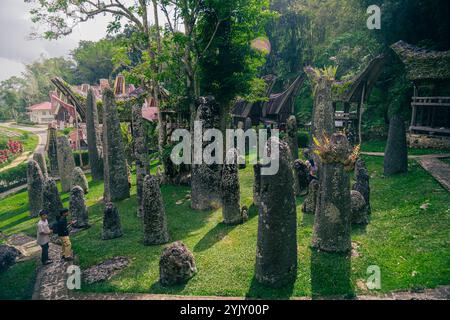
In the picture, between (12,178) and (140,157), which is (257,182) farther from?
(12,178)

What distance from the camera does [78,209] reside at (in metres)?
15.0

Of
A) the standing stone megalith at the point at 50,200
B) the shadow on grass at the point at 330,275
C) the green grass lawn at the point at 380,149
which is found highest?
the green grass lawn at the point at 380,149

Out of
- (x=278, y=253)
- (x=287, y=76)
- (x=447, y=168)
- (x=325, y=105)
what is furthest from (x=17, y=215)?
(x=287, y=76)

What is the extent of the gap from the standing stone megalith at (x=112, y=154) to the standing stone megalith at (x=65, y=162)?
5564 millimetres

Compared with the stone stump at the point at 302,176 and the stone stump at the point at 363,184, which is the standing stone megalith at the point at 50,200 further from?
the stone stump at the point at 363,184

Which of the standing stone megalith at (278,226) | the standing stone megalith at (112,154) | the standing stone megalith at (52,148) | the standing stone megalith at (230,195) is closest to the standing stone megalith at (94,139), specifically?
the standing stone megalith at (52,148)

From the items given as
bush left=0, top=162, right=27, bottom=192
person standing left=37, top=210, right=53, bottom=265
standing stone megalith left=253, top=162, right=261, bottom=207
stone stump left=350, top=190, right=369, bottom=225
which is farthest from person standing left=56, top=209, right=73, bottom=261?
bush left=0, top=162, right=27, bottom=192

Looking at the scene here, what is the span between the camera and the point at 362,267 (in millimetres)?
9453

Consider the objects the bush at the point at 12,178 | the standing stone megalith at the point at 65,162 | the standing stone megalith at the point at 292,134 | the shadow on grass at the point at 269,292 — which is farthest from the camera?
the bush at the point at 12,178

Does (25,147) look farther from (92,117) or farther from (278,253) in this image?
(278,253)

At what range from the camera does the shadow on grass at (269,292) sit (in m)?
8.59

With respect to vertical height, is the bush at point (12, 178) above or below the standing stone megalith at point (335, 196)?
below

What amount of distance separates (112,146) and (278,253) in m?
12.4

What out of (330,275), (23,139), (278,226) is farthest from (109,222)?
(23,139)
